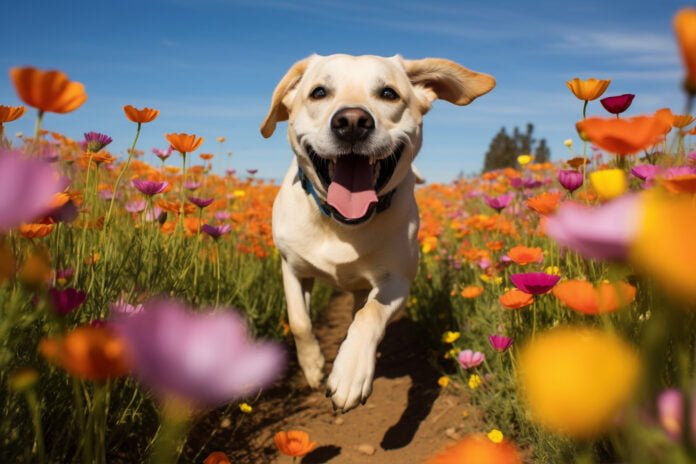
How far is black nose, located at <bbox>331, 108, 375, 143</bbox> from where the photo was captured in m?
2.39

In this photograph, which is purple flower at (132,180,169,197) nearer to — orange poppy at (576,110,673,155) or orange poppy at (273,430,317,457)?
orange poppy at (273,430,317,457)

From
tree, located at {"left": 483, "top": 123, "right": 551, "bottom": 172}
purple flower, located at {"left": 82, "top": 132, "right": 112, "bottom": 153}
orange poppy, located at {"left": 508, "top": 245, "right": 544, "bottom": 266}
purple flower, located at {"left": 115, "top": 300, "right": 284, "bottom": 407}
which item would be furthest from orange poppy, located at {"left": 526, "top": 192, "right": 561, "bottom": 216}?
tree, located at {"left": 483, "top": 123, "right": 551, "bottom": 172}

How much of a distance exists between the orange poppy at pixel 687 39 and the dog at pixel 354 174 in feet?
6.13

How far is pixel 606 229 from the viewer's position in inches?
19.0

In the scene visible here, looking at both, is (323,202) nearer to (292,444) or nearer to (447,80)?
(447,80)

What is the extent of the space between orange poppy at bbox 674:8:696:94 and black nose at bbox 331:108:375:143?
1.90 metres

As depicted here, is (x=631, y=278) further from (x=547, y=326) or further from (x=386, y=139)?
(x=386, y=139)

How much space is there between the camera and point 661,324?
464 mm

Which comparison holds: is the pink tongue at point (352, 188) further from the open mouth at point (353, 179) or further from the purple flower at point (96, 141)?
the purple flower at point (96, 141)

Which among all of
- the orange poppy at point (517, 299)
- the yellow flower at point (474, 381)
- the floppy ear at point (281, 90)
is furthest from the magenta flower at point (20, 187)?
the floppy ear at point (281, 90)

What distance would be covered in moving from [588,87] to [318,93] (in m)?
1.45

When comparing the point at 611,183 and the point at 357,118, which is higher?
the point at 357,118

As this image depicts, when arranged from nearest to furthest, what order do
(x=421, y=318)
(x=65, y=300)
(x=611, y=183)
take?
1. (x=611, y=183)
2. (x=65, y=300)
3. (x=421, y=318)

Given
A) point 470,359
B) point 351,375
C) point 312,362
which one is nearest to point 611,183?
point 351,375
